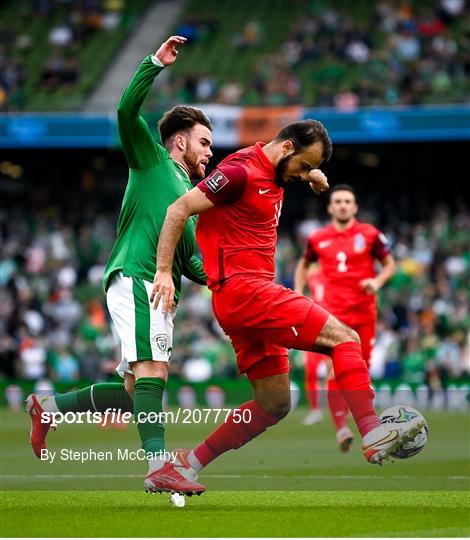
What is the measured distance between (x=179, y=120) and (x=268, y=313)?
5.13 ft

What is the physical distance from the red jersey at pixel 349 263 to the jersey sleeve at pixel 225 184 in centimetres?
606

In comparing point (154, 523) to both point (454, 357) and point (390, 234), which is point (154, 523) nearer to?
point (454, 357)

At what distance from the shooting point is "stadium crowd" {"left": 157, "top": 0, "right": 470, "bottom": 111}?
30.0 meters

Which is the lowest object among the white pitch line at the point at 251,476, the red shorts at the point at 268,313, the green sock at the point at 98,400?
the white pitch line at the point at 251,476

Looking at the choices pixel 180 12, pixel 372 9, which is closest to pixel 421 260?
pixel 372 9

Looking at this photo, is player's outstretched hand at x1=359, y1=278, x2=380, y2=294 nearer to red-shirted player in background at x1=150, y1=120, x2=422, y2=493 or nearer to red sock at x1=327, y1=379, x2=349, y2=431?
red sock at x1=327, y1=379, x2=349, y2=431

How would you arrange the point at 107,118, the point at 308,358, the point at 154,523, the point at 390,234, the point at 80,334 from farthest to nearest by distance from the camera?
the point at 107,118 < the point at 390,234 < the point at 80,334 < the point at 308,358 < the point at 154,523

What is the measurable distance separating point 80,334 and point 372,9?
12448 mm

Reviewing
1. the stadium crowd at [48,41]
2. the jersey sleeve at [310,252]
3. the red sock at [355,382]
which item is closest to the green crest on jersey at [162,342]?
the red sock at [355,382]

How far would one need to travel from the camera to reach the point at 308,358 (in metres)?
16.4

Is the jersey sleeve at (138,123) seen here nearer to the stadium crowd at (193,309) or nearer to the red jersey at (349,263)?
the red jersey at (349,263)

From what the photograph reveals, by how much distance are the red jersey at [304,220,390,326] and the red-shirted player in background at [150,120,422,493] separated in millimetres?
5558

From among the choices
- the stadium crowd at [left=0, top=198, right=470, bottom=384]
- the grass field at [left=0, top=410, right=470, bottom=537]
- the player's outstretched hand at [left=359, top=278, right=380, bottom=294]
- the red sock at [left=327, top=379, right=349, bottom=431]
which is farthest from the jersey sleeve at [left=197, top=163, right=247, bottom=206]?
the stadium crowd at [left=0, top=198, right=470, bottom=384]

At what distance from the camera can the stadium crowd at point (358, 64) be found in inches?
1182
